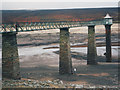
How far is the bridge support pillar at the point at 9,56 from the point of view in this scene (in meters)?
19.0

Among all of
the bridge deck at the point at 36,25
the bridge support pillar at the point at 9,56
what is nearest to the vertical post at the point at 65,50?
the bridge deck at the point at 36,25

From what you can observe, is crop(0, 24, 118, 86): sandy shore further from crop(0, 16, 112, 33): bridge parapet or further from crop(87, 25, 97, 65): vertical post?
crop(0, 16, 112, 33): bridge parapet

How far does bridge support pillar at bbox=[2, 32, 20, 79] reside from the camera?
19.0m

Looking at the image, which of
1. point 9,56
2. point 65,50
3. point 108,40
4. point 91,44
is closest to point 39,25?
point 65,50

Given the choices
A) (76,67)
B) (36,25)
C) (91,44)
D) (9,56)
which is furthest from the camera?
(76,67)

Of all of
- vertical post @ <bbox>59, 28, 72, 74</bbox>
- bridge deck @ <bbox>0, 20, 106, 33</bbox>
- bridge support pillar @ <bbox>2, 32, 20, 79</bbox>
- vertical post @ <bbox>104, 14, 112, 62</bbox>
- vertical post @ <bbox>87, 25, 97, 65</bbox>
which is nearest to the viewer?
bridge deck @ <bbox>0, 20, 106, 33</bbox>

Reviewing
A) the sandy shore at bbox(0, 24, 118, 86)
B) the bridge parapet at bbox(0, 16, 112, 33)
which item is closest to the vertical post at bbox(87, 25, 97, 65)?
the bridge parapet at bbox(0, 16, 112, 33)

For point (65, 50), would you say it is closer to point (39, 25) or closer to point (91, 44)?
point (39, 25)

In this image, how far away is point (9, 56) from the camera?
19.3m

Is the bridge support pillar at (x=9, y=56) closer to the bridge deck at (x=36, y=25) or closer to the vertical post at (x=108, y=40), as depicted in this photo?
the bridge deck at (x=36, y=25)

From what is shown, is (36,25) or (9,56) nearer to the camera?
(9,56)

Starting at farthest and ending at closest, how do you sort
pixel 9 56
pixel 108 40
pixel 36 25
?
pixel 108 40, pixel 36 25, pixel 9 56

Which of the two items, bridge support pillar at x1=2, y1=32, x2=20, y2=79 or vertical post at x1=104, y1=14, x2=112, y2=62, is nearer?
bridge support pillar at x1=2, y1=32, x2=20, y2=79

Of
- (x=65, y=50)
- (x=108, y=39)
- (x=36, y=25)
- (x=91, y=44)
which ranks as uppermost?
(x=36, y=25)
